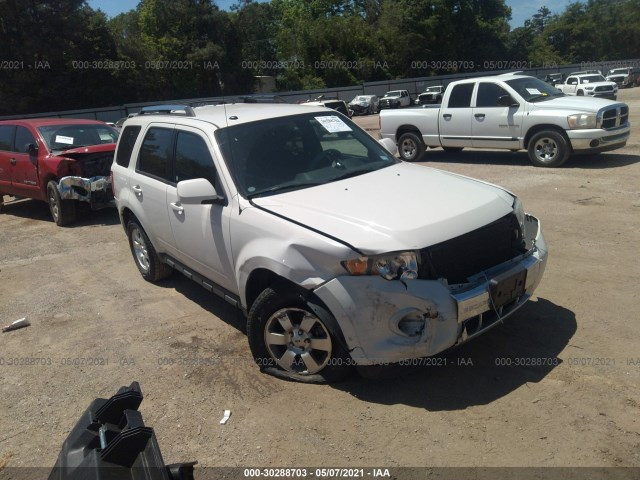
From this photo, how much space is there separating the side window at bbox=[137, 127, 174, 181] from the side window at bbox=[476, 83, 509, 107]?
8101 mm

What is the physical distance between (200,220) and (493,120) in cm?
857

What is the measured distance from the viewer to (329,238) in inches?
132

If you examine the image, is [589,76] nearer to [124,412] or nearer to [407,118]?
[407,118]

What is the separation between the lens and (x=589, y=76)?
111 feet

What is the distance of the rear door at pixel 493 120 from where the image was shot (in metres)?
11.0

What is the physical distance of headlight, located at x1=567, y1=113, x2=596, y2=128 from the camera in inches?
397

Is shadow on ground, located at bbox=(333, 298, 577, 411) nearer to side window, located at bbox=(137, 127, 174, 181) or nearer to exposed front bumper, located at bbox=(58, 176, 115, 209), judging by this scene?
side window, located at bbox=(137, 127, 174, 181)

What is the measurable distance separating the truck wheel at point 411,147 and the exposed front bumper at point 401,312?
9897 mm

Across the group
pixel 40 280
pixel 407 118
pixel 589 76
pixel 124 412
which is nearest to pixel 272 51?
pixel 589 76

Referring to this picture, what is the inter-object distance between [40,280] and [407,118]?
903cm

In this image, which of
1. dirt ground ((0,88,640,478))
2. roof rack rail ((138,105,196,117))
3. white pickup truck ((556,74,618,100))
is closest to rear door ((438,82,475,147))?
dirt ground ((0,88,640,478))

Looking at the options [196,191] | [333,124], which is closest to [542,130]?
[333,124]

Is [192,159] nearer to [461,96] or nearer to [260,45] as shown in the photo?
[461,96]

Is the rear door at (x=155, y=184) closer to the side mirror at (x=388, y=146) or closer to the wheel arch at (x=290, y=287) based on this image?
the wheel arch at (x=290, y=287)
